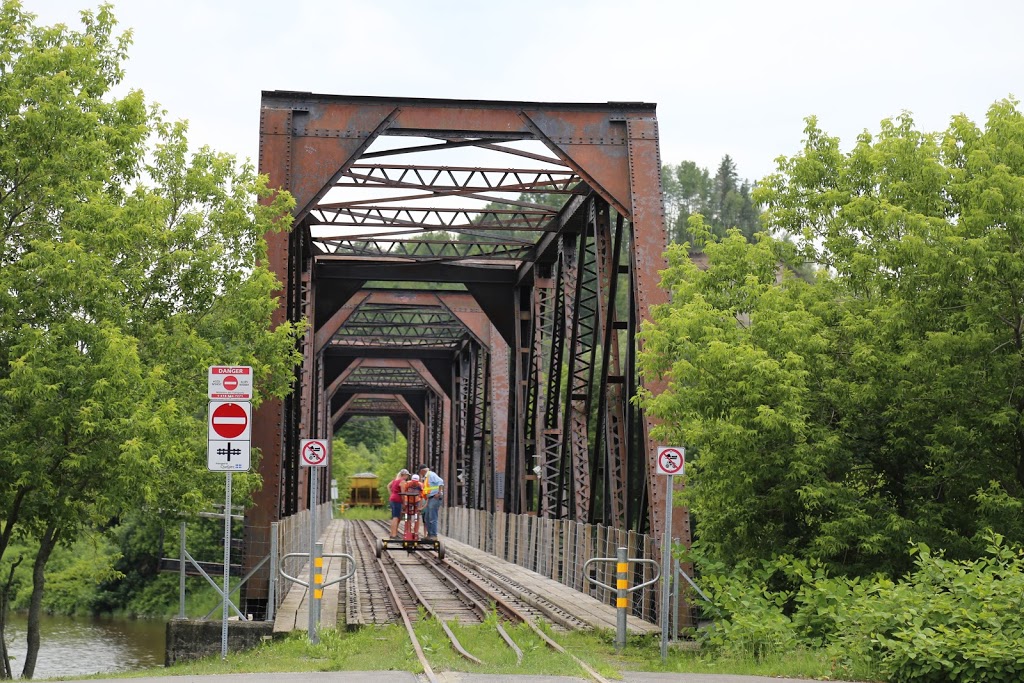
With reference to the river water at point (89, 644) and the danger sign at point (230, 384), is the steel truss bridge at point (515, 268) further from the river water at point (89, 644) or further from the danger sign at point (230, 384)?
the river water at point (89, 644)

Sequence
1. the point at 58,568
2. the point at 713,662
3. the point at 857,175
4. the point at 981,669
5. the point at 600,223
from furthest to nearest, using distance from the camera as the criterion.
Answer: the point at 58,568 → the point at 600,223 → the point at 857,175 → the point at 713,662 → the point at 981,669

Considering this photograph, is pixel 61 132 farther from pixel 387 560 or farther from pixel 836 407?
pixel 387 560

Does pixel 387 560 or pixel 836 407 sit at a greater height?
pixel 836 407

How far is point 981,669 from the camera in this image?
961cm

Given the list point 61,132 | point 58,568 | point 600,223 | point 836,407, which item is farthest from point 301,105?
point 58,568

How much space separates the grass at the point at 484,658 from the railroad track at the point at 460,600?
0.12m

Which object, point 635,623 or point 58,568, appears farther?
point 58,568

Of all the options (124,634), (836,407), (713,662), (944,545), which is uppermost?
(836,407)

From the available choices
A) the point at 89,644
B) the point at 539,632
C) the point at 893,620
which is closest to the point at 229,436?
the point at 539,632

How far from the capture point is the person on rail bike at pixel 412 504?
23.8 m

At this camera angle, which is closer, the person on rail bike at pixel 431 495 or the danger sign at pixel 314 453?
the danger sign at pixel 314 453

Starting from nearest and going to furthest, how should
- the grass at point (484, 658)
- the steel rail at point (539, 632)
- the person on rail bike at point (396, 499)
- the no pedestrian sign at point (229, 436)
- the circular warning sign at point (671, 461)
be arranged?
the steel rail at point (539, 632) → the grass at point (484, 658) → the no pedestrian sign at point (229, 436) → the circular warning sign at point (671, 461) → the person on rail bike at point (396, 499)

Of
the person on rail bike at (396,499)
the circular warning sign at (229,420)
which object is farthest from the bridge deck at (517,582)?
the circular warning sign at (229,420)

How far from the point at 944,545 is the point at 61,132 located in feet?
37.7
